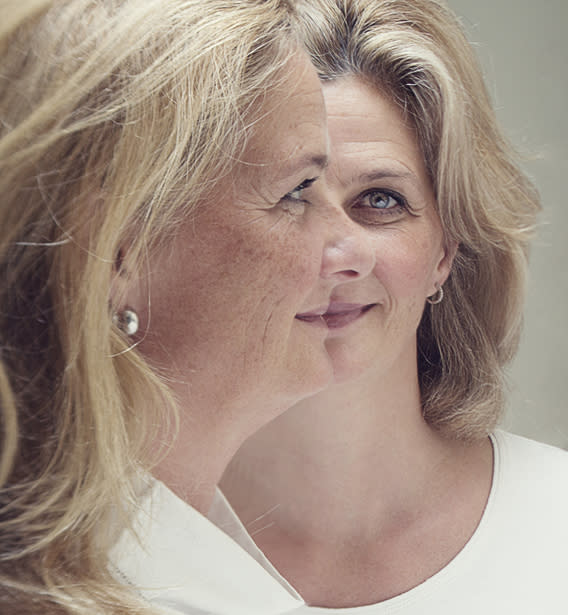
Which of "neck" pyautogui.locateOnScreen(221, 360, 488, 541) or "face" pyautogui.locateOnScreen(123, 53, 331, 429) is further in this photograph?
"neck" pyautogui.locateOnScreen(221, 360, 488, 541)

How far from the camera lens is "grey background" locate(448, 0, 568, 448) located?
3.91ft

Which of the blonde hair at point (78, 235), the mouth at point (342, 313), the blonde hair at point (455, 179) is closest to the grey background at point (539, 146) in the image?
the blonde hair at point (455, 179)

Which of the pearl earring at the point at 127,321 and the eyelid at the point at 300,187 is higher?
the eyelid at the point at 300,187

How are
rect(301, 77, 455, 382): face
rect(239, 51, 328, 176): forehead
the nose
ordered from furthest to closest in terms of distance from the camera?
rect(301, 77, 455, 382): face < the nose < rect(239, 51, 328, 176): forehead

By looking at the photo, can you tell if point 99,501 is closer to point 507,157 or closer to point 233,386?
point 233,386

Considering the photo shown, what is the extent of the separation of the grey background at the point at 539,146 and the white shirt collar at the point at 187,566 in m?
0.59

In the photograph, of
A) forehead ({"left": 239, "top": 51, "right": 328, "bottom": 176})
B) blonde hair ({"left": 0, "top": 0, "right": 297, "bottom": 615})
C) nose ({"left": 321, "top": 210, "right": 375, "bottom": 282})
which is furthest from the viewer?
nose ({"left": 321, "top": 210, "right": 375, "bottom": 282})

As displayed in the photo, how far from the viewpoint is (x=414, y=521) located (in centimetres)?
107

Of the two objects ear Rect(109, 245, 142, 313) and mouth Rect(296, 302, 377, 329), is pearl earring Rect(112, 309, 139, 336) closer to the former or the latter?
ear Rect(109, 245, 142, 313)

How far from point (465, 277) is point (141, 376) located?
24.9 inches

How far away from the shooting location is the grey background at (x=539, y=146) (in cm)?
119

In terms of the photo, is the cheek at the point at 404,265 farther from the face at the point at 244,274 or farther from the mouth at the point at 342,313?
the face at the point at 244,274

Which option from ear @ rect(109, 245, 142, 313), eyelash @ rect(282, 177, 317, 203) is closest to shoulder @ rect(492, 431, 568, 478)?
eyelash @ rect(282, 177, 317, 203)

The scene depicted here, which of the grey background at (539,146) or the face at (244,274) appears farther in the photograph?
the grey background at (539,146)
